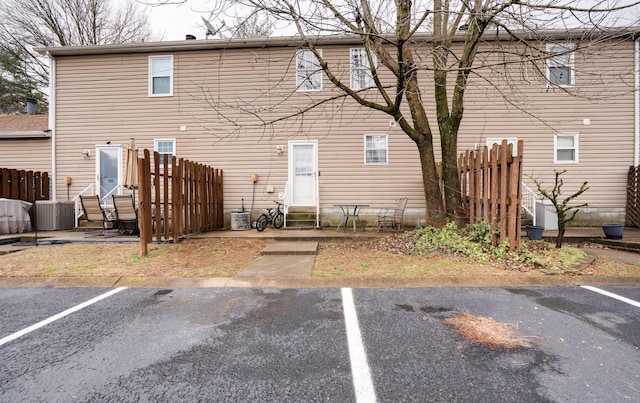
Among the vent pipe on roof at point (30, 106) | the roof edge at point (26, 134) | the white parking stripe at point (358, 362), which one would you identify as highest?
the vent pipe on roof at point (30, 106)

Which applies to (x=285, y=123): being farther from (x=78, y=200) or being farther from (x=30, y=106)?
(x=30, y=106)

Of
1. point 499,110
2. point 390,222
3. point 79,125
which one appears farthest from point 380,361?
point 79,125

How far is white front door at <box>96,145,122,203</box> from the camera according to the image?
972 centimetres

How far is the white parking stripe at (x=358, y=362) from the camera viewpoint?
1774 mm

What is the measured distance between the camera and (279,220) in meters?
8.71

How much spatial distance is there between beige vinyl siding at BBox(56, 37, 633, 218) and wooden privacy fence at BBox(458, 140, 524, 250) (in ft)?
9.99

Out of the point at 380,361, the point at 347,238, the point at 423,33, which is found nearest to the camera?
the point at 380,361

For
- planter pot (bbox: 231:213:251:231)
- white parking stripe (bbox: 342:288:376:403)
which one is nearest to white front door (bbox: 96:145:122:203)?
planter pot (bbox: 231:213:251:231)

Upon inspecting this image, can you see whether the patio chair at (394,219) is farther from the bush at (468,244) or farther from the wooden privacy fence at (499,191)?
the wooden privacy fence at (499,191)

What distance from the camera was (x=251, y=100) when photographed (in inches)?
369

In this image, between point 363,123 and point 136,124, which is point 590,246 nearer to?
point 363,123

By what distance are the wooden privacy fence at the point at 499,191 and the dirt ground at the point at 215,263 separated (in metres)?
0.78

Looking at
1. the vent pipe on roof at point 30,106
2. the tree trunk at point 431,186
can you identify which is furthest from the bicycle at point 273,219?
the vent pipe on roof at point 30,106

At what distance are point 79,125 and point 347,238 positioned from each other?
9.54m
